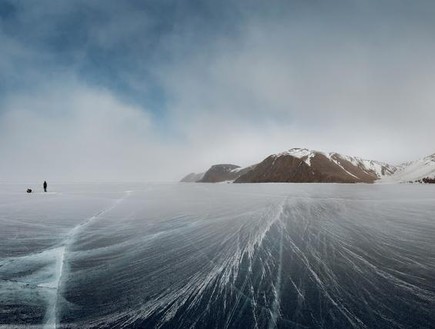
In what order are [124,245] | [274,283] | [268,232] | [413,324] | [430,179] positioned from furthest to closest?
[430,179] < [268,232] < [124,245] < [274,283] < [413,324]

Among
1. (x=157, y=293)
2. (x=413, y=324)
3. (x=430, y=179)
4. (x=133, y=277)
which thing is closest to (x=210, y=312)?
(x=157, y=293)

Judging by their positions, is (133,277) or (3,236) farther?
Answer: (3,236)

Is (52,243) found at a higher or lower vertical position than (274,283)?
higher

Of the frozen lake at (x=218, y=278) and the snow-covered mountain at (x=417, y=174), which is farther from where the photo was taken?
the snow-covered mountain at (x=417, y=174)

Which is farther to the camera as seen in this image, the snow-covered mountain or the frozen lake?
the snow-covered mountain

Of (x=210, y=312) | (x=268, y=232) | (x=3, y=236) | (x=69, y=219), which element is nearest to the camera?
(x=210, y=312)

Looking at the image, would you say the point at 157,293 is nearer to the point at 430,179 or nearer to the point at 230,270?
the point at 230,270

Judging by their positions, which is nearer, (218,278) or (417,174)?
(218,278)

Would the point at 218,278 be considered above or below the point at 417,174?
above

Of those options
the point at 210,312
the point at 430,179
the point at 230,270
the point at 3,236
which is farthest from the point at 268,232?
the point at 430,179
